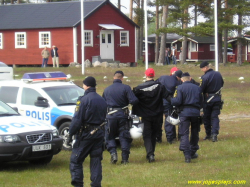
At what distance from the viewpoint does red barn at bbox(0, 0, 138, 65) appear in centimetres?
3750

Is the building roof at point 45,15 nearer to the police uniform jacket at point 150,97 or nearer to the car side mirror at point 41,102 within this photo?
the car side mirror at point 41,102

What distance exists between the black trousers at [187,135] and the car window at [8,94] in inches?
187

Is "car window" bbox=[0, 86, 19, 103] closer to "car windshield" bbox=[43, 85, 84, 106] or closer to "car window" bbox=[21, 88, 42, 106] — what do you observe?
"car window" bbox=[21, 88, 42, 106]

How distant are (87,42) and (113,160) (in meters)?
29.1

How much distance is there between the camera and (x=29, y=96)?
1226cm

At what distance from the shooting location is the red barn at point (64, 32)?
123ft

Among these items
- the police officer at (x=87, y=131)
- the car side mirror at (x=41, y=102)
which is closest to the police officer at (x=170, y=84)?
the car side mirror at (x=41, y=102)

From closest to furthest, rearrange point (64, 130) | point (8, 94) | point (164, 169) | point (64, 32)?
1. point (164, 169)
2. point (64, 130)
3. point (8, 94)
4. point (64, 32)

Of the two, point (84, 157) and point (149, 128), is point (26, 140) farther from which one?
point (149, 128)

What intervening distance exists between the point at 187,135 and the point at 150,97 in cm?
102

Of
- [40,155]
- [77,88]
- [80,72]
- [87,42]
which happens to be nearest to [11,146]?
[40,155]

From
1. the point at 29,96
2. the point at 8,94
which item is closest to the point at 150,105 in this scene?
the point at 29,96

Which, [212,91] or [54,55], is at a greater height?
[54,55]

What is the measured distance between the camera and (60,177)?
345 inches
